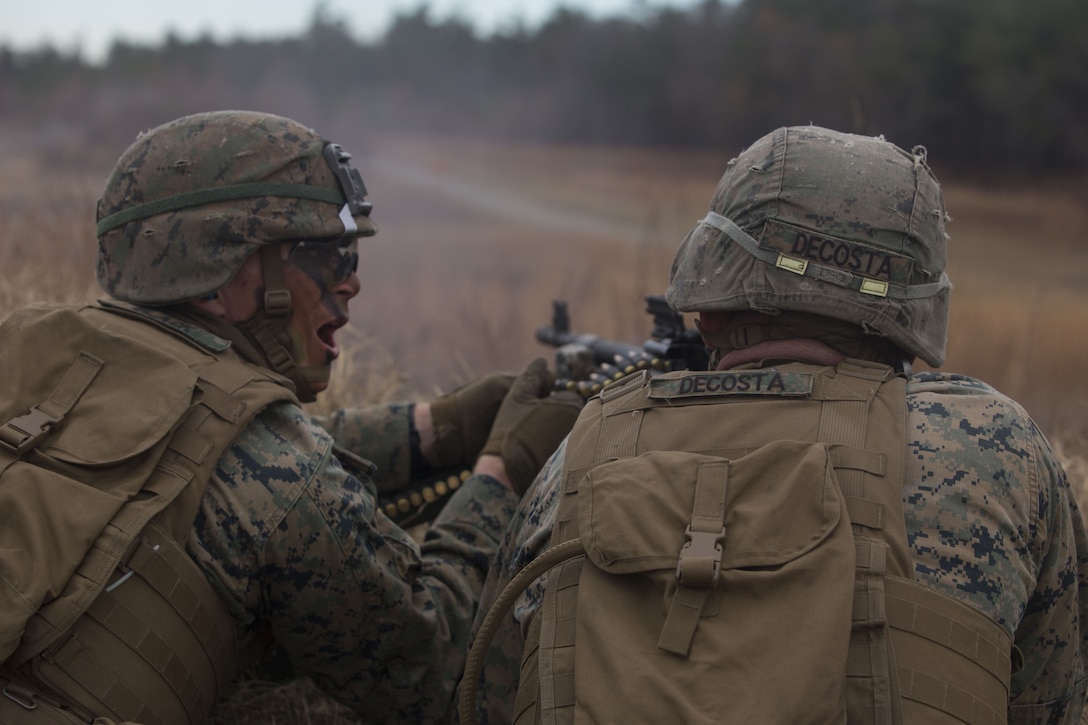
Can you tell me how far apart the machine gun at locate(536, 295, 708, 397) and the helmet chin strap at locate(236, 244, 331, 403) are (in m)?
0.91

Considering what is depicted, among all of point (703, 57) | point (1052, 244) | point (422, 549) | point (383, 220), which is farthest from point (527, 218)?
point (422, 549)

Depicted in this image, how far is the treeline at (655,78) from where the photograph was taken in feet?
51.4

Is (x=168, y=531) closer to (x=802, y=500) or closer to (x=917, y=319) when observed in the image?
(x=802, y=500)

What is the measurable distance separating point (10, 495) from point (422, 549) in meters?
1.22

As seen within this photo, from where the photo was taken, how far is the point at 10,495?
89.2 inches

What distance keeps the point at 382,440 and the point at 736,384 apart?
1.89m

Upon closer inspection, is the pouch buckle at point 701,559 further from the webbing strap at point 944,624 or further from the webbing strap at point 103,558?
the webbing strap at point 103,558

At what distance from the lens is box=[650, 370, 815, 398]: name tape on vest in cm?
214

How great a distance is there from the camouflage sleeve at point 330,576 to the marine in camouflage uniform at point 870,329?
1.23ft

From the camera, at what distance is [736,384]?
2.19m

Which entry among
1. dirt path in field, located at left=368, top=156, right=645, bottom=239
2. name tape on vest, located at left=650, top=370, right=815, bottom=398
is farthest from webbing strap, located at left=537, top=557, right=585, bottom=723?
dirt path in field, located at left=368, top=156, right=645, bottom=239

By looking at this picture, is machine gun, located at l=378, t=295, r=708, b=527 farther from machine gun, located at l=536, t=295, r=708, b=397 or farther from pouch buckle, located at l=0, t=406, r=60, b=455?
pouch buckle, located at l=0, t=406, r=60, b=455

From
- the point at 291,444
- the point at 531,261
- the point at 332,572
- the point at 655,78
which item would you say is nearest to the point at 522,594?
the point at 332,572

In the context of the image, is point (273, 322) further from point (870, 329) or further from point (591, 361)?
point (870, 329)
